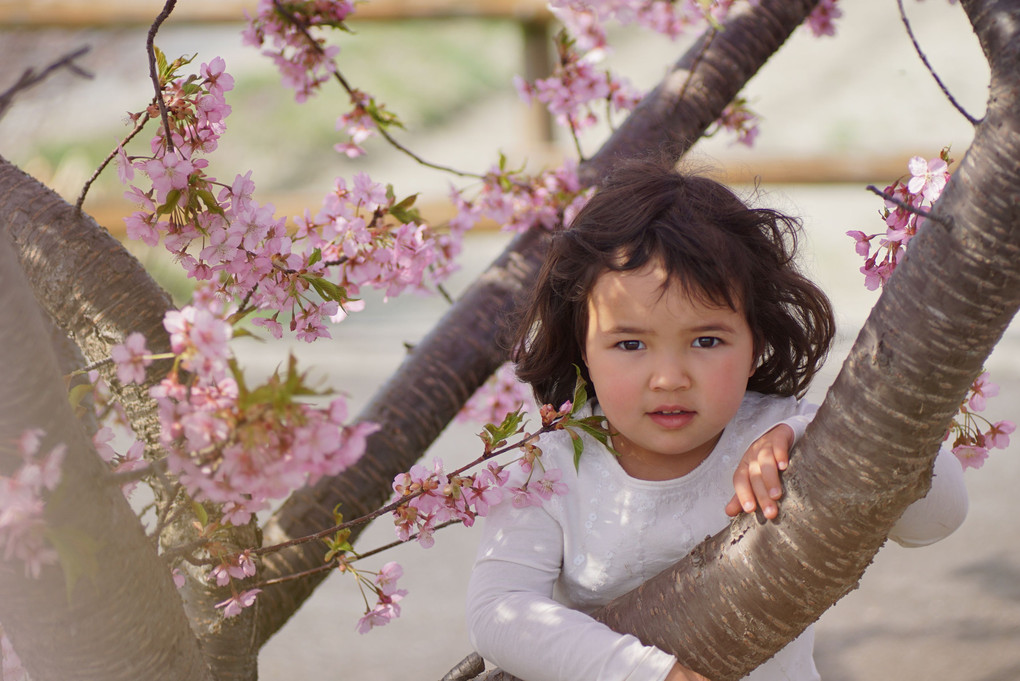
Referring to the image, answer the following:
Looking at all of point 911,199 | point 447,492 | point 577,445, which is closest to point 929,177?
point 911,199

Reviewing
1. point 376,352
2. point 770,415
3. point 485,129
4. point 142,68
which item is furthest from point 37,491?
point 485,129

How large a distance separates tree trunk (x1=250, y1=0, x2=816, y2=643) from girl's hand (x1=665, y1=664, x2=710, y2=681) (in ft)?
2.02

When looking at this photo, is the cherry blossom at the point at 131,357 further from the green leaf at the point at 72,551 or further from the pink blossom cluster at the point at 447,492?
the pink blossom cluster at the point at 447,492

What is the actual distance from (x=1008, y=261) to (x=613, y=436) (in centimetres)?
51

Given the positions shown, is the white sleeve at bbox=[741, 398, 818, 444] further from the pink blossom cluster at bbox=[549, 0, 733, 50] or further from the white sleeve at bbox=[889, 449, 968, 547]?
the pink blossom cluster at bbox=[549, 0, 733, 50]

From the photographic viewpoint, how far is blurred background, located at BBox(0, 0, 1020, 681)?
215cm

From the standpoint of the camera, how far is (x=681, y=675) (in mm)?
861

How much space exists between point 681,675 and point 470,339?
29.8 inches

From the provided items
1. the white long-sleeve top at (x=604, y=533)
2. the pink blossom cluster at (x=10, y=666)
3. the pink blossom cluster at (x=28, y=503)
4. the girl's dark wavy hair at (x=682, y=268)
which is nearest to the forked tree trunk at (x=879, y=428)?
the white long-sleeve top at (x=604, y=533)

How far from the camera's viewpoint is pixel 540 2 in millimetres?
4102

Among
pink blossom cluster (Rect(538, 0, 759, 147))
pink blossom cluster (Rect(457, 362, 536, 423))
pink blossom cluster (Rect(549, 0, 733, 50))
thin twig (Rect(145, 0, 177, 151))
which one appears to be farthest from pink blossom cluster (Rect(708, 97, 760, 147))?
thin twig (Rect(145, 0, 177, 151))

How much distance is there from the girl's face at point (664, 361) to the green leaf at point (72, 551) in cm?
53

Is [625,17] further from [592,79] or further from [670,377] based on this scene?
[670,377]

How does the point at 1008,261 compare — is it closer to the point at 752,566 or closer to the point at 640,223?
the point at 752,566
